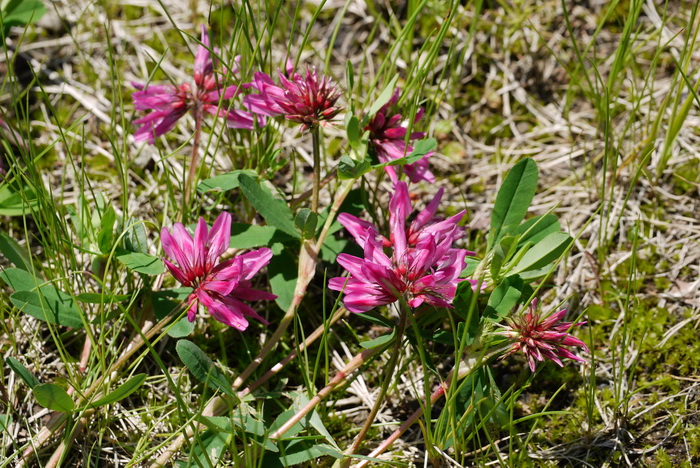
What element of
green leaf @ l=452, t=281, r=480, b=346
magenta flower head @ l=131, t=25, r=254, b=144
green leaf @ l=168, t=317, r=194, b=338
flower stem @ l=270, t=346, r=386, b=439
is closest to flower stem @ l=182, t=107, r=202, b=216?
magenta flower head @ l=131, t=25, r=254, b=144

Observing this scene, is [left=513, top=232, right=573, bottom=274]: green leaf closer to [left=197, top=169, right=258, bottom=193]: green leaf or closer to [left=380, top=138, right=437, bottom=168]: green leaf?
[left=380, top=138, right=437, bottom=168]: green leaf

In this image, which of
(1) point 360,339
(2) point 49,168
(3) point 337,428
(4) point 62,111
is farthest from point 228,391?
(4) point 62,111

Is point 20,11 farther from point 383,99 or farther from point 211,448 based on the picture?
point 211,448

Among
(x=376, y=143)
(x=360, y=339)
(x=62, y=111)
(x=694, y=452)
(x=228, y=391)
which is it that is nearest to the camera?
(x=228, y=391)

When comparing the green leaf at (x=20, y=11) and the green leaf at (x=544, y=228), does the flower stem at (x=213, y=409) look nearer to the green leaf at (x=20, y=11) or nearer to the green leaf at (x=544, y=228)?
the green leaf at (x=544, y=228)

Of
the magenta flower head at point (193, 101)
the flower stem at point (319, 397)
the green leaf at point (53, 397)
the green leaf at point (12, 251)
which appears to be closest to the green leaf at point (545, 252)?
the flower stem at point (319, 397)

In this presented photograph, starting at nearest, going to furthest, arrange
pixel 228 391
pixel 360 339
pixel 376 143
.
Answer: pixel 228 391 < pixel 376 143 < pixel 360 339

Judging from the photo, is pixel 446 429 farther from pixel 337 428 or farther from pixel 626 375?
pixel 626 375
